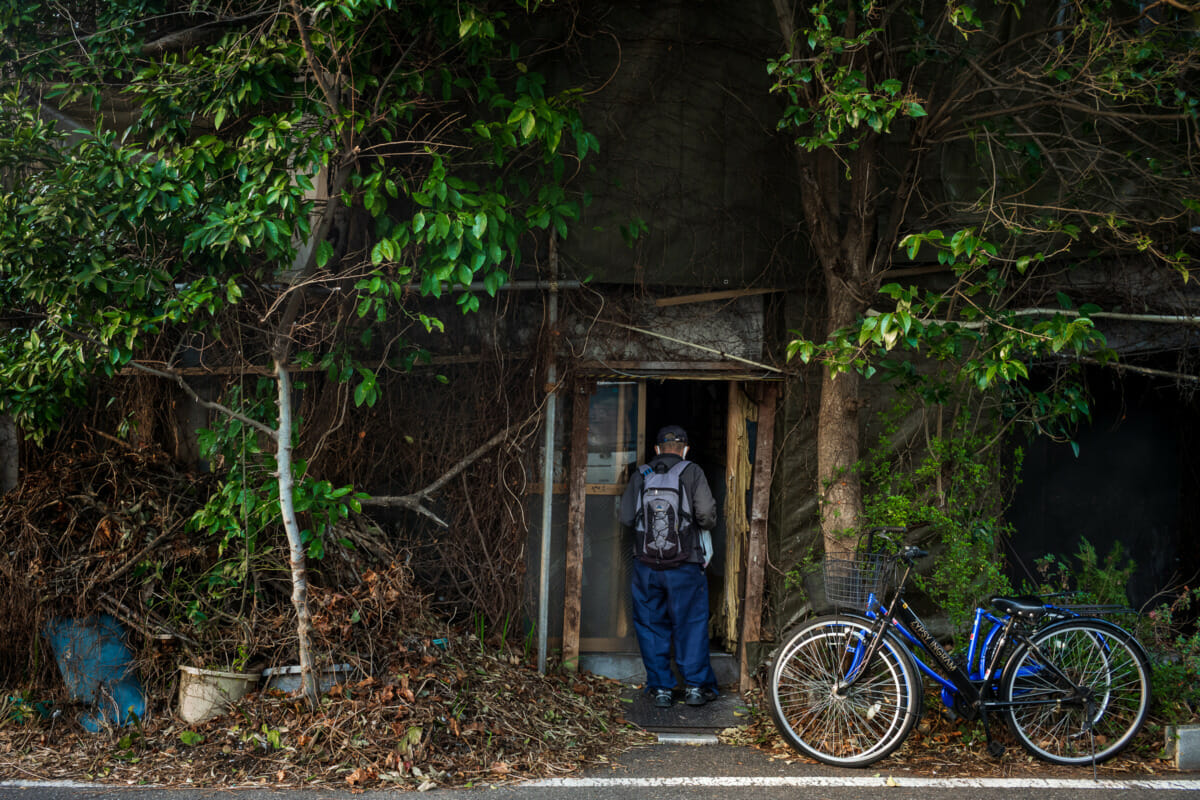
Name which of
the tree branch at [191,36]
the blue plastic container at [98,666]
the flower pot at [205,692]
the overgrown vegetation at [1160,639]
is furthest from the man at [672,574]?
the tree branch at [191,36]

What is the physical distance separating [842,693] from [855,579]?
690mm

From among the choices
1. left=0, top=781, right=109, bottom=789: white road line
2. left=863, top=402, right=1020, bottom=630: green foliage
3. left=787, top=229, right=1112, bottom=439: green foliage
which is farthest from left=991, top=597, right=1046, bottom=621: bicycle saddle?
left=0, top=781, right=109, bottom=789: white road line

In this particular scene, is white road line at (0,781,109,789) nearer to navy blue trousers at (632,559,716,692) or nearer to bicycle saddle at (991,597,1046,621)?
navy blue trousers at (632,559,716,692)

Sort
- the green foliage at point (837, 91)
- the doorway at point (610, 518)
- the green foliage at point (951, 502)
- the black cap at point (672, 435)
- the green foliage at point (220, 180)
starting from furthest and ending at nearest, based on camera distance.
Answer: the doorway at point (610, 518) < the black cap at point (672, 435) < the green foliage at point (951, 502) < the green foliage at point (220, 180) < the green foliage at point (837, 91)

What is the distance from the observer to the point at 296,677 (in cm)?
574

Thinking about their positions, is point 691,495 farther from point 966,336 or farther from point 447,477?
point 966,336

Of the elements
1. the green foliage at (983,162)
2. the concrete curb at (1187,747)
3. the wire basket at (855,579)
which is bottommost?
the concrete curb at (1187,747)

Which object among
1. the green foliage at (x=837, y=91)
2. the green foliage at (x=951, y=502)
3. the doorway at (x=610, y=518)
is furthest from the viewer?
the doorway at (x=610, y=518)

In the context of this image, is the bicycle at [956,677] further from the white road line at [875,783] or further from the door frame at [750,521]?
the door frame at [750,521]

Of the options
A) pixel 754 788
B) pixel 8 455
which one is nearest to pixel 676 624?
pixel 754 788

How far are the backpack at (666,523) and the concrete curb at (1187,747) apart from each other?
10.5 ft

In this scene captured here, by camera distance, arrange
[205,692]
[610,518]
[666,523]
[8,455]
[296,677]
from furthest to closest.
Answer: [610,518], [8,455], [666,523], [296,677], [205,692]

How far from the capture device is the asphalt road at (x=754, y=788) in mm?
4910

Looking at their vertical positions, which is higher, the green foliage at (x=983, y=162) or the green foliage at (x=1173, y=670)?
the green foliage at (x=983, y=162)
